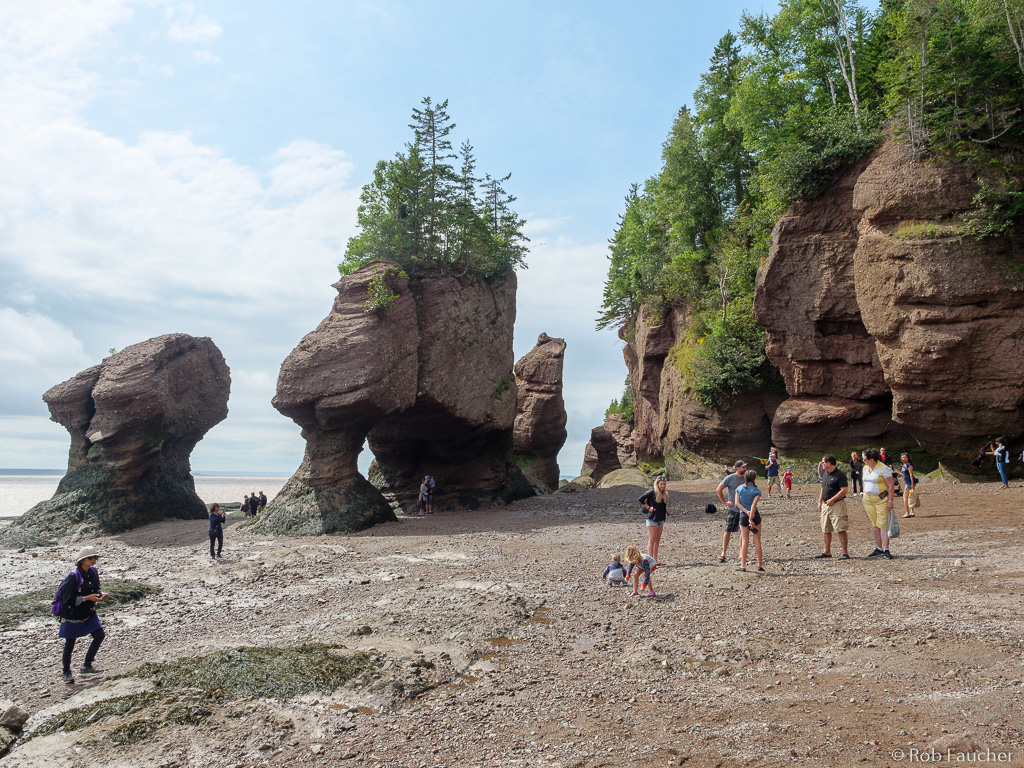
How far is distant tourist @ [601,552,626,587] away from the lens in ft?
40.4

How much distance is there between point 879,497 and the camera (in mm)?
12562

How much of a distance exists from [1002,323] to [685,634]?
2008 cm

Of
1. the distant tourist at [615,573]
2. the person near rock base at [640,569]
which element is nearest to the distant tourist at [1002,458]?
the distant tourist at [615,573]

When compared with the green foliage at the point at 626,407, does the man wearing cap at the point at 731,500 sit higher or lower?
lower

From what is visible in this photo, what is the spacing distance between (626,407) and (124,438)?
154 ft

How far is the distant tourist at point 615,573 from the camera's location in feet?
40.4

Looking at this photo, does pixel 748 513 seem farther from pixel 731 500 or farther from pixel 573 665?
pixel 573 665

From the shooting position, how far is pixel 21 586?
17.0 metres

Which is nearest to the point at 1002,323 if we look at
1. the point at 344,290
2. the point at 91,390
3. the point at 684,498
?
the point at 684,498

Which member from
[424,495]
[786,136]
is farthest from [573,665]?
[786,136]

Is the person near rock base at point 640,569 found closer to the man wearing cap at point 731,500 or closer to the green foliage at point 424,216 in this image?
→ the man wearing cap at point 731,500

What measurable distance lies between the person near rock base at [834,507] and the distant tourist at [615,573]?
13.8ft

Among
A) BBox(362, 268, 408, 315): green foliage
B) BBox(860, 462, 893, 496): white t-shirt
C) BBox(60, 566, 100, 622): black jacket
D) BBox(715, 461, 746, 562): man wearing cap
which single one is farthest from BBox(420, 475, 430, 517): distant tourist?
BBox(860, 462, 893, 496): white t-shirt

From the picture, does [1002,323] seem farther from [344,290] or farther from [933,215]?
[344,290]
